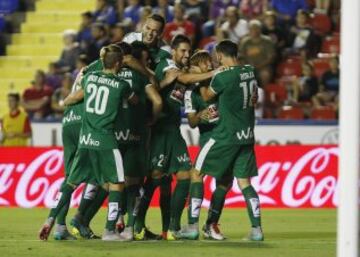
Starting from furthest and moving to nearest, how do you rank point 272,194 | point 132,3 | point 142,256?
point 132,3 → point 272,194 → point 142,256

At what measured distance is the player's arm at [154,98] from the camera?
12.7 metres

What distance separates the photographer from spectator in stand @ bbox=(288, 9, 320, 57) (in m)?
21.9

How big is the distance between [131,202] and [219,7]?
1024 cm

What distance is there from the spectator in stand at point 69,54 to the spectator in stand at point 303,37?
398 centimetres

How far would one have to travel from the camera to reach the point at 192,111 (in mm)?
13398

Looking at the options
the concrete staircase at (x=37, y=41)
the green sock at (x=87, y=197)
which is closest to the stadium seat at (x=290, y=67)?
the concrete staircase at (x=37, y=41)

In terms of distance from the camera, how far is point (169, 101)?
1323cm

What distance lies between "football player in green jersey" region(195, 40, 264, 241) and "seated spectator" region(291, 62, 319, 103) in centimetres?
809

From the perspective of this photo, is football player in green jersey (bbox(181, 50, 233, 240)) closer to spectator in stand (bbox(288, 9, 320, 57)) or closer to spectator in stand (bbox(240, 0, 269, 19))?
spectator in stand (bbox(288, 9, 320, 57))

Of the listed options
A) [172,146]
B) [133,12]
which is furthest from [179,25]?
[172,146]

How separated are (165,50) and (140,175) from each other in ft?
4.40

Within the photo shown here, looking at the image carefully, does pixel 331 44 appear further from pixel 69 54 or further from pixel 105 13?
pixel 69 54

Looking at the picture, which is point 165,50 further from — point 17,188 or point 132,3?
point 132,3

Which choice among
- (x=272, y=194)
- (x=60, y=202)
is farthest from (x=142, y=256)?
(x=272, y=194)
